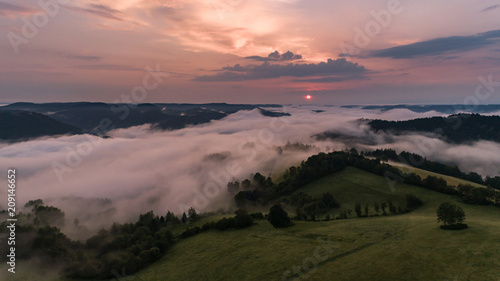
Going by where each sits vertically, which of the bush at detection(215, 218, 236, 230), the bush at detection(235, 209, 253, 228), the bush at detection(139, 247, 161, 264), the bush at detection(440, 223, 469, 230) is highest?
the bush at detection(440, 223, 469, 230)

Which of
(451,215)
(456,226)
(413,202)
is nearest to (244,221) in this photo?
(451,215)

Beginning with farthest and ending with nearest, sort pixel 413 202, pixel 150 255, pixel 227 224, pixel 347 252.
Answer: pixel 413 202 < pixel 227 224 < pixel 150 255 < pixel 347 252

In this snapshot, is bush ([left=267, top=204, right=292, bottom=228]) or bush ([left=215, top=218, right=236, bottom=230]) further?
bush ([left=215, top=218, right=236, bottom=230])

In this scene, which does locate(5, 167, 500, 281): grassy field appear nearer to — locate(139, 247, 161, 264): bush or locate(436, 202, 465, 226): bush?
locate(436, 202, 465, 226): bush

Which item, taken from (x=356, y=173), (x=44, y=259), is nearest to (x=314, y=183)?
(x=356, y=173)

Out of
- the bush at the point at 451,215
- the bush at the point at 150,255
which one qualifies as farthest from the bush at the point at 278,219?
the bush at the point at 451,215

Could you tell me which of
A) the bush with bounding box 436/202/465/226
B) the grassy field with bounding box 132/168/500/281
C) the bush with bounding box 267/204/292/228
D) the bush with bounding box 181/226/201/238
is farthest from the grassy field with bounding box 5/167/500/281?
the bush with bounding box 181/226/201/238

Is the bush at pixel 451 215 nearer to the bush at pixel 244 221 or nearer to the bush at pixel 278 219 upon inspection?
the bush at pixel 278 219

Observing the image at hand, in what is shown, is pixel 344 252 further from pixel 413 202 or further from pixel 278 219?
pixel 413 202

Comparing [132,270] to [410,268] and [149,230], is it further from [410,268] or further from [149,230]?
[410,268]
